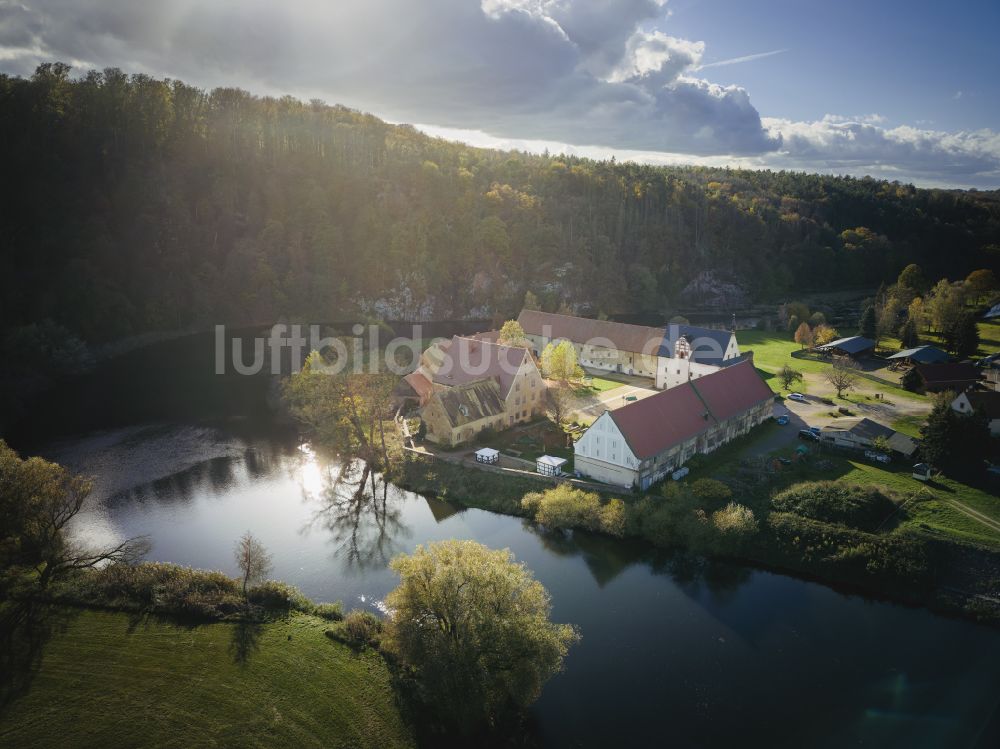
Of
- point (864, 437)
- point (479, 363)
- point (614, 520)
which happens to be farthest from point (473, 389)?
point (864, 437)

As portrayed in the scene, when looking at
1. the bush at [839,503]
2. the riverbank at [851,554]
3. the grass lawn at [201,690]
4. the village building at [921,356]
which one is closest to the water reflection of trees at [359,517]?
the grass lawn at [201,690]

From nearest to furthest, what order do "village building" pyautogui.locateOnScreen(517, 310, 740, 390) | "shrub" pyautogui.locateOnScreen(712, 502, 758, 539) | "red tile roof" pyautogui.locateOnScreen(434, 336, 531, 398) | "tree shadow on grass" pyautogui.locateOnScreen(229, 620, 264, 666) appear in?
"tree shadow on grass" pyautogui.locateOnScreen(229, 620, 264, 666) < "shrub" pyautogui.locateOnScreen(712, 502, 758, 539) < "red tile roof" pyautogui.locateOnScreen(434, 336, 531, 398) < "village building" pyautogui.locateOnScreen(517, 310, 740, 390)

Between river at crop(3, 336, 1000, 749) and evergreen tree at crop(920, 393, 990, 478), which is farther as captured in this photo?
evergreen tree at crop(920, 393, 990, 478)

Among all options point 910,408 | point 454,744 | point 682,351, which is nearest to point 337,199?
point 682,351

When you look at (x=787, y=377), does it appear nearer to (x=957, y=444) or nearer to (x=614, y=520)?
(x=957, y=444)

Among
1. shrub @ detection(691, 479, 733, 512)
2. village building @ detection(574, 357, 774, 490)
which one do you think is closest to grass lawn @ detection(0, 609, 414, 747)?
village building @ detection(574, 357, 774, 490)

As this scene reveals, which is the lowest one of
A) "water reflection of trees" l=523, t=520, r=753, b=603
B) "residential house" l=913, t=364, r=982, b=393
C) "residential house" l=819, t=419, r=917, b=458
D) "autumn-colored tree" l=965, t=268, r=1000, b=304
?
"water reflection of trees" l=523, t=520, r=753, b=603

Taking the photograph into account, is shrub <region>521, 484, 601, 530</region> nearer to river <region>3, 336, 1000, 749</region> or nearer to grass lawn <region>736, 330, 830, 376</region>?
river <region>3, 336, 1000, 749</region>
